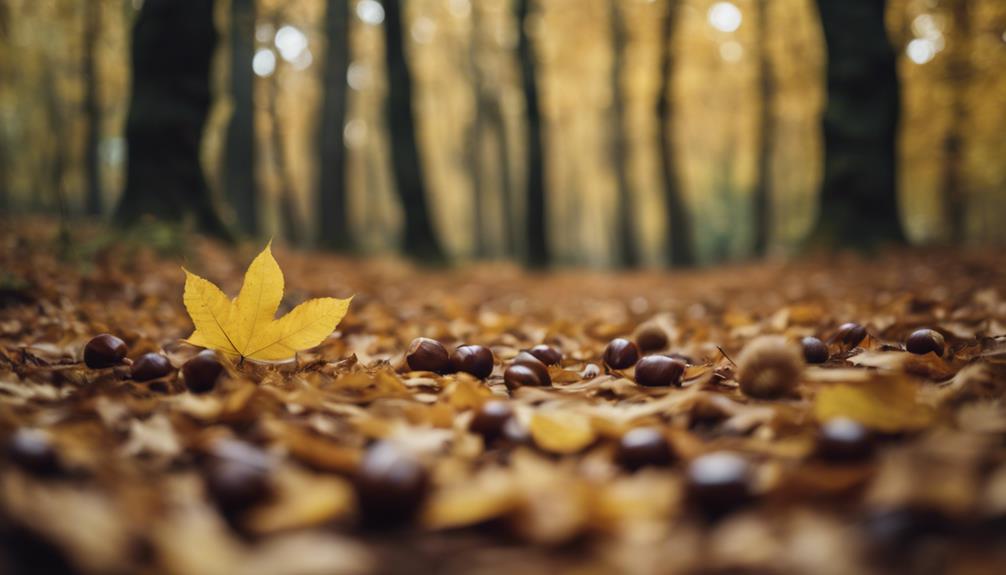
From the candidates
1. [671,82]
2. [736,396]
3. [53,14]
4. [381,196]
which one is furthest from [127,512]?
[381,196]

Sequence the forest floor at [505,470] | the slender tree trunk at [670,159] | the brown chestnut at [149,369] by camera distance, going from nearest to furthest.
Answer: the forest floor at [505,470], the brown chestnut at [149,369], the slender tree trunk at [670,159]

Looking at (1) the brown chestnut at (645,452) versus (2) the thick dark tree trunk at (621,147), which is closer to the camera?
(1) the brown chestnut at (645,452)

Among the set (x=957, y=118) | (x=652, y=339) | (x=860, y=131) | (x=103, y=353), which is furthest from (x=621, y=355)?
(x=957, y=118)

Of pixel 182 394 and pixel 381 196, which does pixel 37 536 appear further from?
pixel 381 196

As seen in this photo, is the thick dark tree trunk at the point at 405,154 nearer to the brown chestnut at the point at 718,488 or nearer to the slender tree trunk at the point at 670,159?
Answer: the slender tree trunk at the point at 670,159

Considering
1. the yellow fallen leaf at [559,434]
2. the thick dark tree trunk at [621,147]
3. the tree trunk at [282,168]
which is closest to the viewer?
the yellow fallen leaf at [559,434]

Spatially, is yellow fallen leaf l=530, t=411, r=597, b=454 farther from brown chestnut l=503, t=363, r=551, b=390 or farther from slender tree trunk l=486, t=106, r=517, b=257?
slender tree trunk l=486, t=106, r=517, b=257

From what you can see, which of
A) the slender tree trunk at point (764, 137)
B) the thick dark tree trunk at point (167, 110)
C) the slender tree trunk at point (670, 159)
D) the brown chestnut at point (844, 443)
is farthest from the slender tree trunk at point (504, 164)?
the brown chestnut at point (844, 443)
